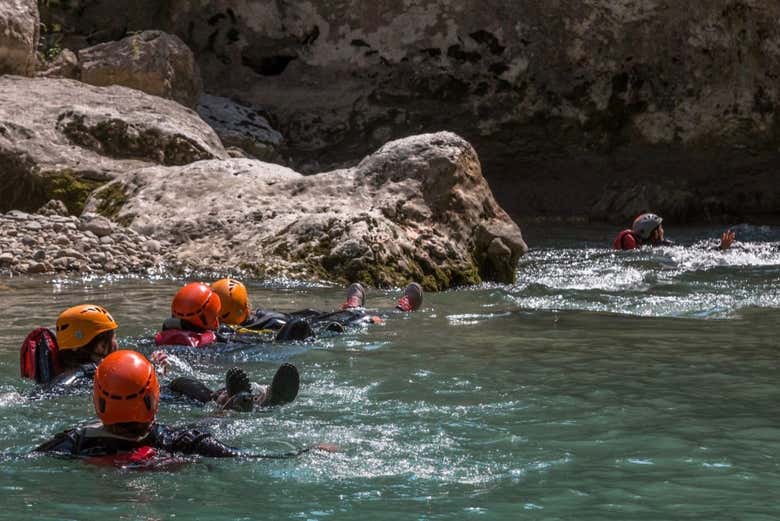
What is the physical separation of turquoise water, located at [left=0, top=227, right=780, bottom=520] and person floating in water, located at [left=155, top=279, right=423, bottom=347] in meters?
0.19

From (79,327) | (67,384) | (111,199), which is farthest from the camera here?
(111,199)

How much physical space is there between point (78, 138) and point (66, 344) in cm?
923

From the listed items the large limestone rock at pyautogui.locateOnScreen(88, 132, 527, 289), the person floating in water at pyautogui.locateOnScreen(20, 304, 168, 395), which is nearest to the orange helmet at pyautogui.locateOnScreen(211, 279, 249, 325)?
the person floating in water at pyautogui.locateOnScreen(20, 304, 168, 395)

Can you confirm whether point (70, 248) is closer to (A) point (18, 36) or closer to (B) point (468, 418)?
(A) point (18, 36)

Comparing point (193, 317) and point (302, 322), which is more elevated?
point (193, 317)

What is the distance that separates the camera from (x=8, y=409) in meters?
7.25

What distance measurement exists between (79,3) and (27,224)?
11568 millimetres

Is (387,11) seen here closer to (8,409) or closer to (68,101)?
(68,101)

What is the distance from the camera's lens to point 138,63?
19.8 meters

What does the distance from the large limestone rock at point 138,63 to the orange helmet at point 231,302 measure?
1073 centimetres

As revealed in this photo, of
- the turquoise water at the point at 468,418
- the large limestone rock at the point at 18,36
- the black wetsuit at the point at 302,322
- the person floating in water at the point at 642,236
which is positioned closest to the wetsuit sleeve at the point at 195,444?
the turquoise water at the point at 468,418

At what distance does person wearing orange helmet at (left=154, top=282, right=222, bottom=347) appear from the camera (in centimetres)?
902

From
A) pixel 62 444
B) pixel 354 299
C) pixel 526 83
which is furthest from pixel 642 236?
pixel 62 444

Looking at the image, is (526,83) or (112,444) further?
(526,83)
